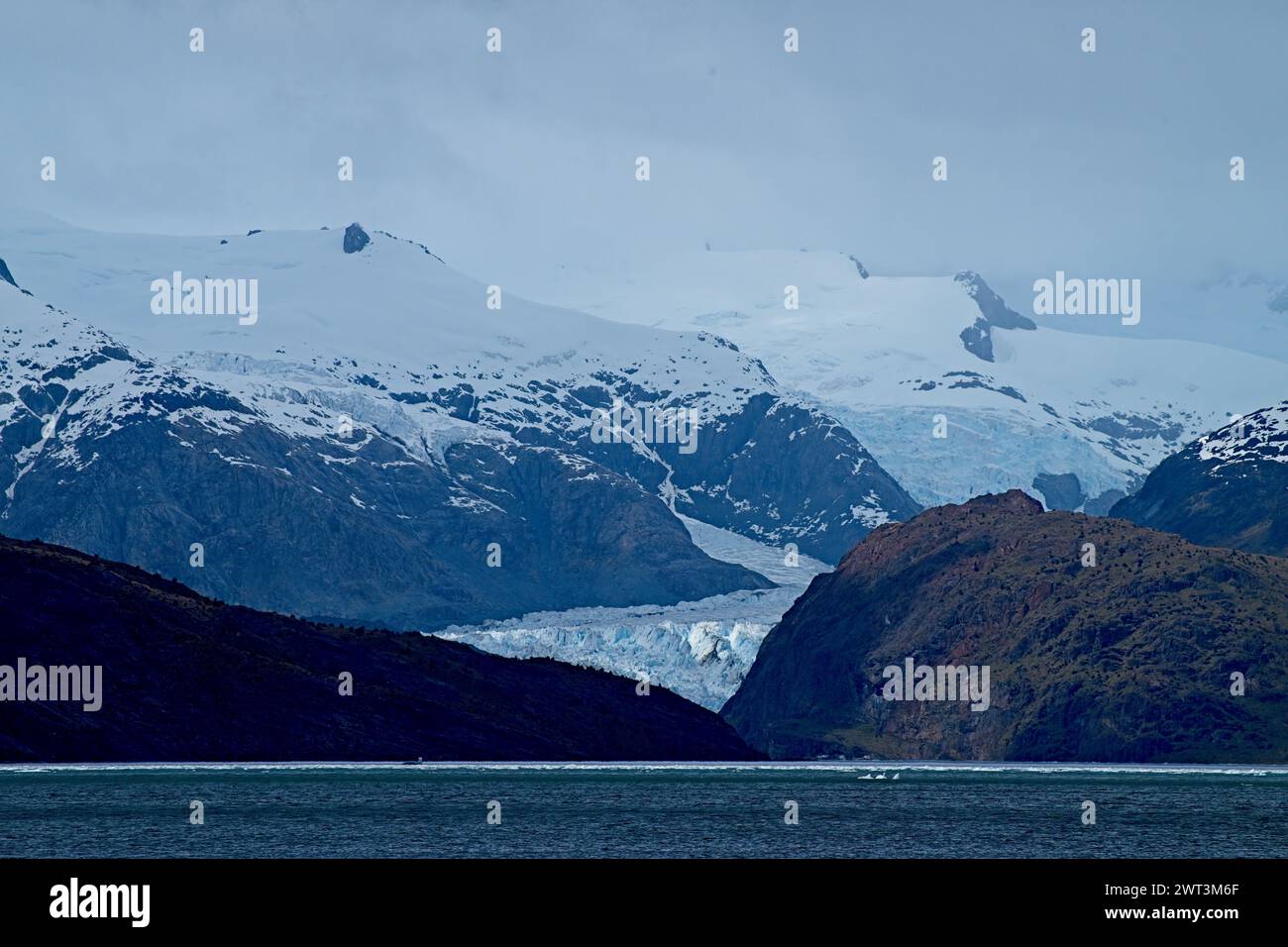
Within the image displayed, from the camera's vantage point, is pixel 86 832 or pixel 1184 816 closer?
pixel 86 832
